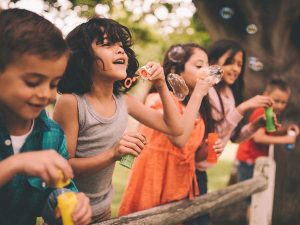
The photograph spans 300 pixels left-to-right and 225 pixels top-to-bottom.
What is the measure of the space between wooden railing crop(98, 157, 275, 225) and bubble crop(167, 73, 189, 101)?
2.12ft

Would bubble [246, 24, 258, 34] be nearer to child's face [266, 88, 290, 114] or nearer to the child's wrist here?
child's face [266, 88, 290, 114]

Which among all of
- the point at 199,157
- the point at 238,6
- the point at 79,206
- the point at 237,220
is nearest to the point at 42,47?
the point at 79,206

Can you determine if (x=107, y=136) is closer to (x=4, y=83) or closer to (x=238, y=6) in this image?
(x=4, y=83)

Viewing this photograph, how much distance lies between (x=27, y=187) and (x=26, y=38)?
507 mm

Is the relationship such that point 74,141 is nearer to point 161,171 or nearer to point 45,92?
point 45,92

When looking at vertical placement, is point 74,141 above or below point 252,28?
below

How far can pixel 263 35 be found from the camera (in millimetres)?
5020

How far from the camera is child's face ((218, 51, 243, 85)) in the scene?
3.37 metres

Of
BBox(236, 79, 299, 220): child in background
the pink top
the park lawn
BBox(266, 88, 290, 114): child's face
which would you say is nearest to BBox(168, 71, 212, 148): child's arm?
the pink top

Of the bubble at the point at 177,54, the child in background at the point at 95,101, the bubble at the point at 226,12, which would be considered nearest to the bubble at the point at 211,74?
the bubble at the point at 177,54

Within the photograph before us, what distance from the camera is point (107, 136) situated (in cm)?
207

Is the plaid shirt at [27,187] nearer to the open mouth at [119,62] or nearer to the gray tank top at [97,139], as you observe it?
the gray tank top at [97,139]

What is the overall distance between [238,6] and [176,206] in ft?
9.84

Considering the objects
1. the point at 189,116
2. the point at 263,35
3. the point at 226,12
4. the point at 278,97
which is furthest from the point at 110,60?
the point at 263,35
